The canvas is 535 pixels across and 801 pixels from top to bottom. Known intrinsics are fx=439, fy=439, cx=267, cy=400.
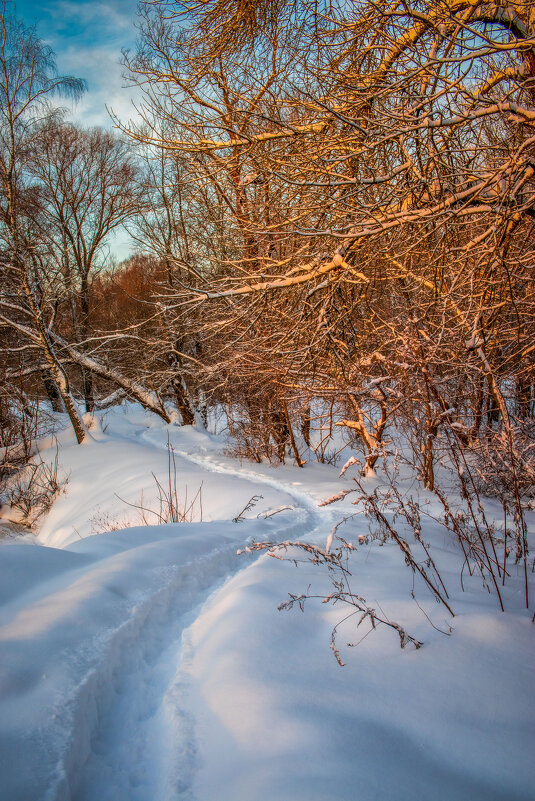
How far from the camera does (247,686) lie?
5.67 ft

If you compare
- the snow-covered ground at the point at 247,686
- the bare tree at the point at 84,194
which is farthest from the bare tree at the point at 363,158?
the bare tree at the point at 84,194

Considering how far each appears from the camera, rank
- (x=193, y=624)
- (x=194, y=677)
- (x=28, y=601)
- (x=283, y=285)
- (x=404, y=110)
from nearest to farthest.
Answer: (x=194, y=677) < (x=28, y=601) < (x=193, y=624) < (x=404, y=110) < (x=283, y=285)

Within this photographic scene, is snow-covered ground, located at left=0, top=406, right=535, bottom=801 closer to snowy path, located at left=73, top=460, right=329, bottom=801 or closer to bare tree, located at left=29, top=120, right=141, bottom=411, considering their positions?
snowy path, located at left=73, top=460, right=329, bottom=801

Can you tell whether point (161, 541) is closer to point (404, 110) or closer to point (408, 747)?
point (408, 747)

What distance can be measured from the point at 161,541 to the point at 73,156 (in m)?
19.7

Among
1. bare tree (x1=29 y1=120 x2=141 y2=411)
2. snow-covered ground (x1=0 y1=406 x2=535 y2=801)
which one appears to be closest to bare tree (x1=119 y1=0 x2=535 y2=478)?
snow-covered ground (x1=0 y1=406 x2=535 y2=801)

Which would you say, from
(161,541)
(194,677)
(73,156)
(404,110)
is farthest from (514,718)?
(73,156)

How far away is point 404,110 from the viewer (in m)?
3.10

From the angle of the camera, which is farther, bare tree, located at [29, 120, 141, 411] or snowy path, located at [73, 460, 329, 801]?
bare tree, located at [29, 120, 141, 411]

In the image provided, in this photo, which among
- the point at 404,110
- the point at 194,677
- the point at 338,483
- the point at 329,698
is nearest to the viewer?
the point at 329,698

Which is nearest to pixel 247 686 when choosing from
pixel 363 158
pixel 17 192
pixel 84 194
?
pixel 363 158

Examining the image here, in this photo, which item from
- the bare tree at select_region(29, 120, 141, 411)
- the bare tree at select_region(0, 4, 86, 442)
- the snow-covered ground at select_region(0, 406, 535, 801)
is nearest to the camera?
the snow-covered ground at select_region(0, 406, 535, 801)

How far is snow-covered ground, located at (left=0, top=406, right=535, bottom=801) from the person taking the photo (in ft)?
4.25

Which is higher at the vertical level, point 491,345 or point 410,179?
point 410,179
